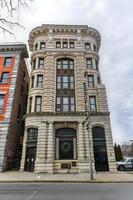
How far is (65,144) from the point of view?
25.8 metres

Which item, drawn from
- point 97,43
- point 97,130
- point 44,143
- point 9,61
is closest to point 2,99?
point 9,61

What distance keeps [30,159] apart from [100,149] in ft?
33.7

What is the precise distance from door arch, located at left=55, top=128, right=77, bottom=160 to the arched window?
3.50 metres

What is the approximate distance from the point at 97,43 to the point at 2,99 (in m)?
22.0

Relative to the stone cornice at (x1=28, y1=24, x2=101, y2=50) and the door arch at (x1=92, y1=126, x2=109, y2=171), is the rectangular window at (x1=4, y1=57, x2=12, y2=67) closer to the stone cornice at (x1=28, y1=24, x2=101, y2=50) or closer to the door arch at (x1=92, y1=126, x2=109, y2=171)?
the stone cornice at (x1=28, y1=24, x2=101, y2=50)

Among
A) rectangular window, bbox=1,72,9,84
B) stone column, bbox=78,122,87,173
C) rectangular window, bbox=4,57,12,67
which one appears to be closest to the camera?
stone column, bbox=78,122,87,173

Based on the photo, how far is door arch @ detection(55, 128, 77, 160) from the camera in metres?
25.1

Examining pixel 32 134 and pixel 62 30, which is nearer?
pixel 32 134

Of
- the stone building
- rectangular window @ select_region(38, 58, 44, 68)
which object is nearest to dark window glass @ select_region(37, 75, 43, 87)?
the stone building

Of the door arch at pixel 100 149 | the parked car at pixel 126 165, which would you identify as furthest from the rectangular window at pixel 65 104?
the parked car at pixel 126 165

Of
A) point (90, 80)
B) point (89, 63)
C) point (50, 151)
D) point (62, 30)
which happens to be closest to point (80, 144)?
point (50, 151)

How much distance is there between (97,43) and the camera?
36.7 m

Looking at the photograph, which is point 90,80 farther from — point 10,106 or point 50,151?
point 10,106

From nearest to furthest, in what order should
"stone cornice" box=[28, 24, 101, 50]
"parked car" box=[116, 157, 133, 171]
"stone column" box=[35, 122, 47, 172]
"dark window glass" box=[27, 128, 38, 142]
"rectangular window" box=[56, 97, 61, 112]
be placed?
1. "stone column" box=[35, 122, 47, 172]
2. "dark window glass" box=[27, 128, 38, 142]
3. "rectangular window" box=[56, 97, 61, 112]
4. "parked car" box=[116, 157, 133, 171]
5. "stone cornice" box=[28, 24, 101, 50]
